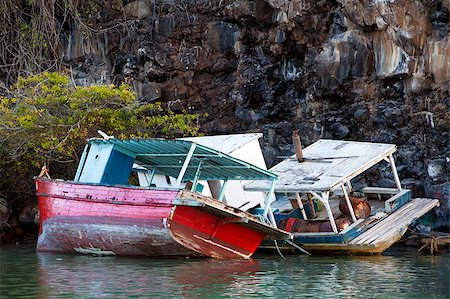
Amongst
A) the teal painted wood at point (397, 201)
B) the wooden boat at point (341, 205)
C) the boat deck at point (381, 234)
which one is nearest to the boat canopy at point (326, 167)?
the wooden boat at point (341, 205)

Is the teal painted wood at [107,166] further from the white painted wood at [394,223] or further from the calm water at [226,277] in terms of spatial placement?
the white painted wood at [394,223]

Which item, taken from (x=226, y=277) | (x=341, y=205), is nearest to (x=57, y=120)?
(x=341, y=205)

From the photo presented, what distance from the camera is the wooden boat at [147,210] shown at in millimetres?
17750

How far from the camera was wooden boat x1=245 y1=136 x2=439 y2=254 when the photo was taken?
1897 centimetres

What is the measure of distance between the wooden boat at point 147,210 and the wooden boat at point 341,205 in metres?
0.94

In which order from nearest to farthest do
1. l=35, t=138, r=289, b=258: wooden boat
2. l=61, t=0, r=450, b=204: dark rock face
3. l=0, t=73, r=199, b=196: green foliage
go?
l=35, t=138, r=289, b=258: wooden boat → l=0, t=73, r=199, b=196: green foliage → l=61, t=0, r=450, b=204: dark rock face

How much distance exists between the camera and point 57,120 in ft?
72.8

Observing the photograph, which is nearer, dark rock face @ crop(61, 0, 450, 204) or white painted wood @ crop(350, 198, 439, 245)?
white painted wood @ crop(350, 198, 439, 245)

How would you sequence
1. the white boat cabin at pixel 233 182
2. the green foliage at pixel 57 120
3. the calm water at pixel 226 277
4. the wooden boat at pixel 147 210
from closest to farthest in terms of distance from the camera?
the calm water at pixel 226 277, the wooden boat at pixel 147 210, the white boat cabin at pixel 233 182, the green foliage at pixel 57 120

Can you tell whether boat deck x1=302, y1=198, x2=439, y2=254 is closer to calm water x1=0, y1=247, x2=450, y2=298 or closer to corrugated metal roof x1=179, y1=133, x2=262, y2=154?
calm water x1=0, y1=247, x2=450, y2=298

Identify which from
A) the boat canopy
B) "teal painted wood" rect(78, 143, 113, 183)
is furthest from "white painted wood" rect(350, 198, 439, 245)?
"teal painted wood" rect(78, 143, 113, 183)

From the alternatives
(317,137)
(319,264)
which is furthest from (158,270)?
(317,137)

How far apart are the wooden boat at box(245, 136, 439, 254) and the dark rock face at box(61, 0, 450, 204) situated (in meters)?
2.87

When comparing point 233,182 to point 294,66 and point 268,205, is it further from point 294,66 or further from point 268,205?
point 294,66
